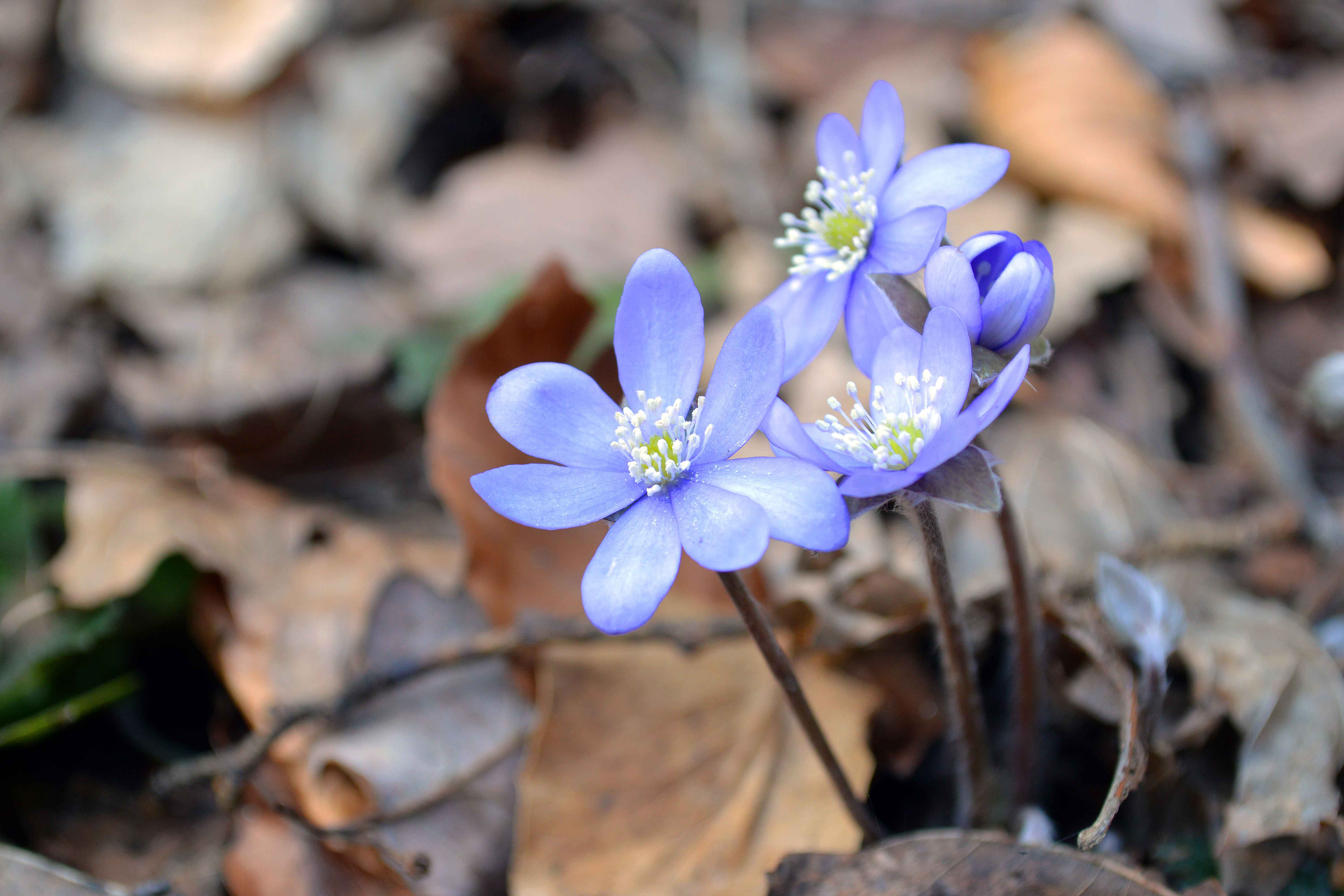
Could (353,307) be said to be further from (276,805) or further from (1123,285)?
(1123,285)

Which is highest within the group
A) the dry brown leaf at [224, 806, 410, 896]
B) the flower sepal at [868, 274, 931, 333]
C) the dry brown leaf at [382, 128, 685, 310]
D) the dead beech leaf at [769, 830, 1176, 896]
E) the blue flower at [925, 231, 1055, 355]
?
the blue flower at [925, 231, 1055, 355]

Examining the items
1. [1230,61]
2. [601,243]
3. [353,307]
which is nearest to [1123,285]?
[1230,61]

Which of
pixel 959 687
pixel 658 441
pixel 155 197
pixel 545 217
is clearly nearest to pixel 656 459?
pixel 658 441

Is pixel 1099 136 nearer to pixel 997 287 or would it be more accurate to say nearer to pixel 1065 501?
pixel 1065 501

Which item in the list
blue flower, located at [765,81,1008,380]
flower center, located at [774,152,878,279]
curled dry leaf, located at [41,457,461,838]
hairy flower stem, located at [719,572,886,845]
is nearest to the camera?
hairy flower stem, located at [719,572,886,845]

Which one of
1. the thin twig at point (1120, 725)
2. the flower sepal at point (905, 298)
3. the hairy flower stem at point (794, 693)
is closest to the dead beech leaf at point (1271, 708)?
the thin twig at point (1120, 725)

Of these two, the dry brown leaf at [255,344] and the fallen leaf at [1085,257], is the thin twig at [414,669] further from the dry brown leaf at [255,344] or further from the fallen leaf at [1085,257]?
the fallen leaf at [1085,257]

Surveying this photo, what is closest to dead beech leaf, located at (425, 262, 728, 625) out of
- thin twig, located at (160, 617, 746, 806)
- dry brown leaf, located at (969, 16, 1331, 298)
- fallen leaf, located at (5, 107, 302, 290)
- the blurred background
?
the blurred background

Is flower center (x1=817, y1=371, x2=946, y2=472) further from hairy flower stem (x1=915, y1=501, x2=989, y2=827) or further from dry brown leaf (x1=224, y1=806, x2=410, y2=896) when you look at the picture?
dry brown leaf (x1=224, y1=806, x2=410, y2=896)
